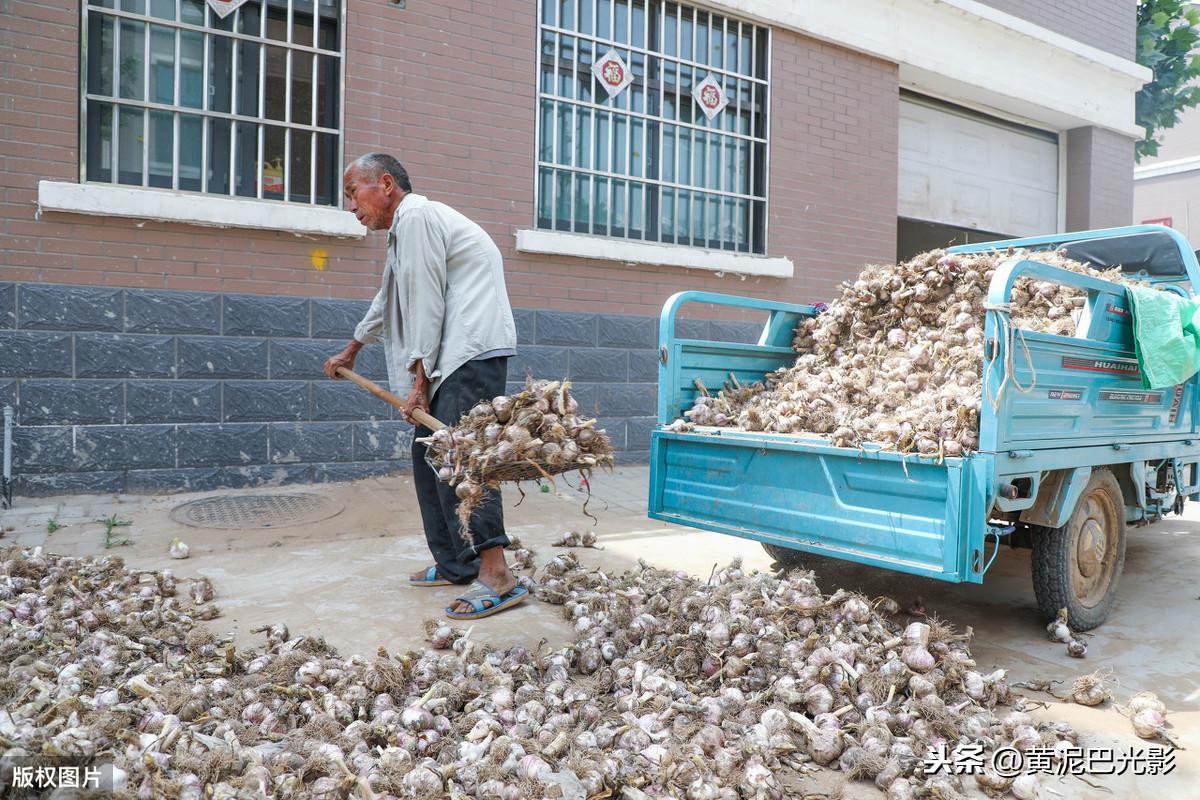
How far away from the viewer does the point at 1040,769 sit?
2.58 m

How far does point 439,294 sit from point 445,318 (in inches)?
5.7

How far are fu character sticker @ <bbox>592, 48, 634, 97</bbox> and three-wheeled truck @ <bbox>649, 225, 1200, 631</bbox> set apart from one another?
13.3 ft

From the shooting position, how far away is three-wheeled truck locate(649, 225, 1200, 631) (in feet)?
10.5

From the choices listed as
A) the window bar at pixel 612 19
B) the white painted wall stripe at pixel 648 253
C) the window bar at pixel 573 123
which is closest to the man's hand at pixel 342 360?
the white painted wall stripe at pixel 648 253

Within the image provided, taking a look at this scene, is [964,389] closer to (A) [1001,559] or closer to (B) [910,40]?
(A) [1001,559]

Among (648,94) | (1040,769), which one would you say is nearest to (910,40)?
(648,94)

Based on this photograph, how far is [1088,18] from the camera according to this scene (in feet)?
39.3

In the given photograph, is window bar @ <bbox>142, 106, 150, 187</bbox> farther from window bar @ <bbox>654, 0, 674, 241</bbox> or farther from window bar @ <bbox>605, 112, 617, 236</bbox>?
window bar @ <bbox>654, 0, 674, 241</bbox>

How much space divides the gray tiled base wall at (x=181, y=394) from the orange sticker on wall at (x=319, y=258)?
28 cm

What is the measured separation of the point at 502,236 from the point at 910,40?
6.15 metres

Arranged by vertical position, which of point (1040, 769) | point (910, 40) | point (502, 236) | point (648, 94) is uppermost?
point (910, 40)

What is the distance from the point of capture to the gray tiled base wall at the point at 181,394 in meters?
5.64

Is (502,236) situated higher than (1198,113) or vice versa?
(1198,113)

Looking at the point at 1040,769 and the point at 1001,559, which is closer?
the point at 1040,769
